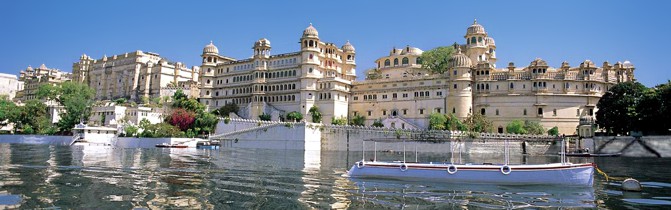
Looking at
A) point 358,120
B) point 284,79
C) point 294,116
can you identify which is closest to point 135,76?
point 284,79

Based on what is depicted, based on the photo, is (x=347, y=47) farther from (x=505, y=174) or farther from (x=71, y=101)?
(x=505, y=174)

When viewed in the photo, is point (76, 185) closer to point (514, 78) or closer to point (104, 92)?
point (514, 78)

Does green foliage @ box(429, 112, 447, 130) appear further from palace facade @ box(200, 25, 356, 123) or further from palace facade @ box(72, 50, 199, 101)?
palace facade @ box(72, 50, 199, 101)

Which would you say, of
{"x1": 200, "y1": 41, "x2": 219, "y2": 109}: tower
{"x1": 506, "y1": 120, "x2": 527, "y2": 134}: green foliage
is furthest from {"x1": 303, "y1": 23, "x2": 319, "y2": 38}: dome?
{"x1": 506, "y1": 120, "x2": 527, "y2": 134}: green foliage

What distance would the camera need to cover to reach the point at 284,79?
69438 millimetres

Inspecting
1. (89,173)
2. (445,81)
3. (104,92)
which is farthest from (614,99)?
(104,92)

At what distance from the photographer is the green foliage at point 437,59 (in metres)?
69.4

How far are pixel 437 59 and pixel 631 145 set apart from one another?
1070 inches

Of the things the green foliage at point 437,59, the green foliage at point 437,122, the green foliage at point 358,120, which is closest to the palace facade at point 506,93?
the green foliage at point 358,120

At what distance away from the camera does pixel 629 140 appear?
50188mm

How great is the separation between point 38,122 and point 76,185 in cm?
6162

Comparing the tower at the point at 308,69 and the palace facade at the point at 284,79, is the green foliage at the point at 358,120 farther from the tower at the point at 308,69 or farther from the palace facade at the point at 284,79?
the tower at the point at 308,69

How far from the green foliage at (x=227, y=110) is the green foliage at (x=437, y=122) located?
93.8 ft

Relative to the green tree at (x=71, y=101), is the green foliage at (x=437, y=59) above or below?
above
